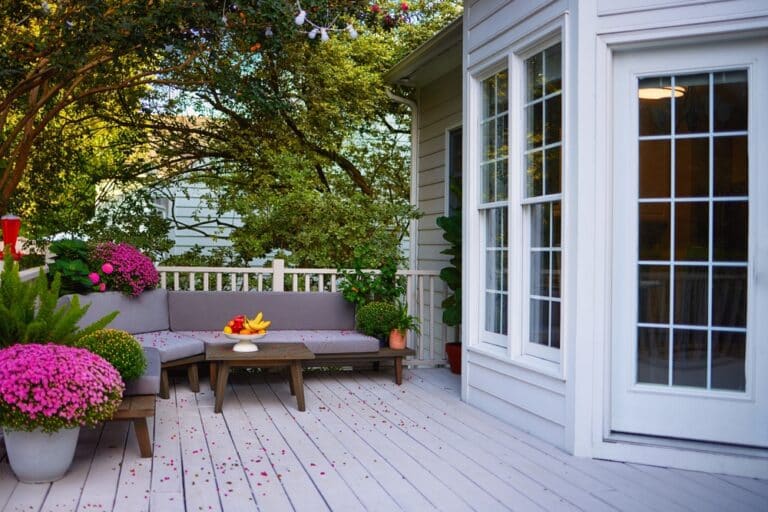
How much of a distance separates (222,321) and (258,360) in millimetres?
1521

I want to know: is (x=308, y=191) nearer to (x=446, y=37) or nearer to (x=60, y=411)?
(x=446, y=37)

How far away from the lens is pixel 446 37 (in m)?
6.62

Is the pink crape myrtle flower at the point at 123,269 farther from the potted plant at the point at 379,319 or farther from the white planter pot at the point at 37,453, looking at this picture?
the white planter pot at the point at 37,453

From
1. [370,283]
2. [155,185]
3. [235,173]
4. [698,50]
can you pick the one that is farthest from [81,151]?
[698,50]

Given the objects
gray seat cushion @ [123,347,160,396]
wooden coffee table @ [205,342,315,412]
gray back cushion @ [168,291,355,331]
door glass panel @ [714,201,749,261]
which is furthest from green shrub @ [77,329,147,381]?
door glass panel @ [714,201,749,261]

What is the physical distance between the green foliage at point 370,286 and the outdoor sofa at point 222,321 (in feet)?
0.51

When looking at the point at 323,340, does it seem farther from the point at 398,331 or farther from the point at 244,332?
the point at 244,332

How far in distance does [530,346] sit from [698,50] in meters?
2.02

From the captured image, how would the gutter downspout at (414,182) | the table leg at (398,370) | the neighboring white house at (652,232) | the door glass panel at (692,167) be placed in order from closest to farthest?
the neighboring white house at (652,232) < the door glass panel at (692,167) < the table leg at (398,370) < the gutter downspout at (414,182)

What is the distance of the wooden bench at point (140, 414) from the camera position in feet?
12.6

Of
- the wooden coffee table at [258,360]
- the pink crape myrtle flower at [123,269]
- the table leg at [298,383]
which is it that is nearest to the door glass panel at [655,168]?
the wooden coffee table at [258,360]

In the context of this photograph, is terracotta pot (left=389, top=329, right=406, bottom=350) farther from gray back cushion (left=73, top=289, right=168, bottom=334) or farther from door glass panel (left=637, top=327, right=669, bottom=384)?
door glass panel (left=637, top=327, right=669, bottom=384)

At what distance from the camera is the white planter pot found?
11.3 feet

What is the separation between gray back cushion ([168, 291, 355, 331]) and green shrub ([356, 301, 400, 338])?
0.43 meters
